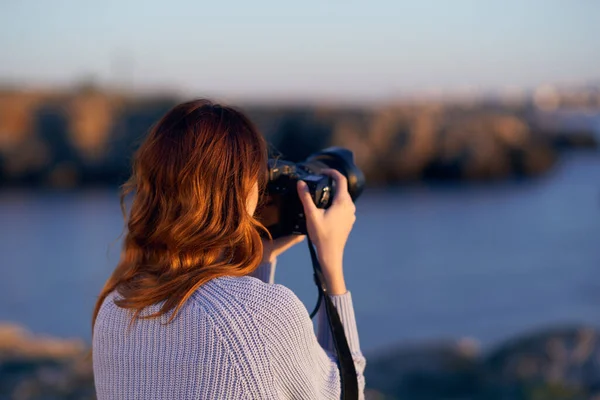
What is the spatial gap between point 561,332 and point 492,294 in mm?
3506

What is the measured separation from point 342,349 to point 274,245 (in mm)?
399

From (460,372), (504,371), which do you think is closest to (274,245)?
(460,372)

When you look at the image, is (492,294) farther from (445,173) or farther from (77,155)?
(77,155)

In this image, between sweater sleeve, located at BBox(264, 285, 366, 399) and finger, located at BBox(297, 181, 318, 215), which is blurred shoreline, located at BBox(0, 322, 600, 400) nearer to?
finger, located at BBox(297, 181, 318, 215)

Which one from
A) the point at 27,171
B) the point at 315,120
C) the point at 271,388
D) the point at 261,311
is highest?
the point at 261,311

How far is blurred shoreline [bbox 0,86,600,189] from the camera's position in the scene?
1473 centimetres

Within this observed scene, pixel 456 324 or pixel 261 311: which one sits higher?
pixel 261 311

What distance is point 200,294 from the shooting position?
3.76 feet

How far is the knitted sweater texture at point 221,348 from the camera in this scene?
1.12m

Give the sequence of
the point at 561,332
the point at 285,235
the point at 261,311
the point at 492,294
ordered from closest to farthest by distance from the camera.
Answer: the point at 261,311
the point at 285,235
the point at 561,332
the point at 492,294

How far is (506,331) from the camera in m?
6.70

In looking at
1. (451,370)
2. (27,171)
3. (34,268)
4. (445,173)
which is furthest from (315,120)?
(451,370)

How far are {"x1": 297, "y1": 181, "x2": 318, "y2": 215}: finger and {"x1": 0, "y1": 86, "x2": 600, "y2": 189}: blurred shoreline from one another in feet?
41.4

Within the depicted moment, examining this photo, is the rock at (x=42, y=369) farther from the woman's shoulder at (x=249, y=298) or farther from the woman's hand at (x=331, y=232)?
the woman's shoulder at (x=249, y=298)
